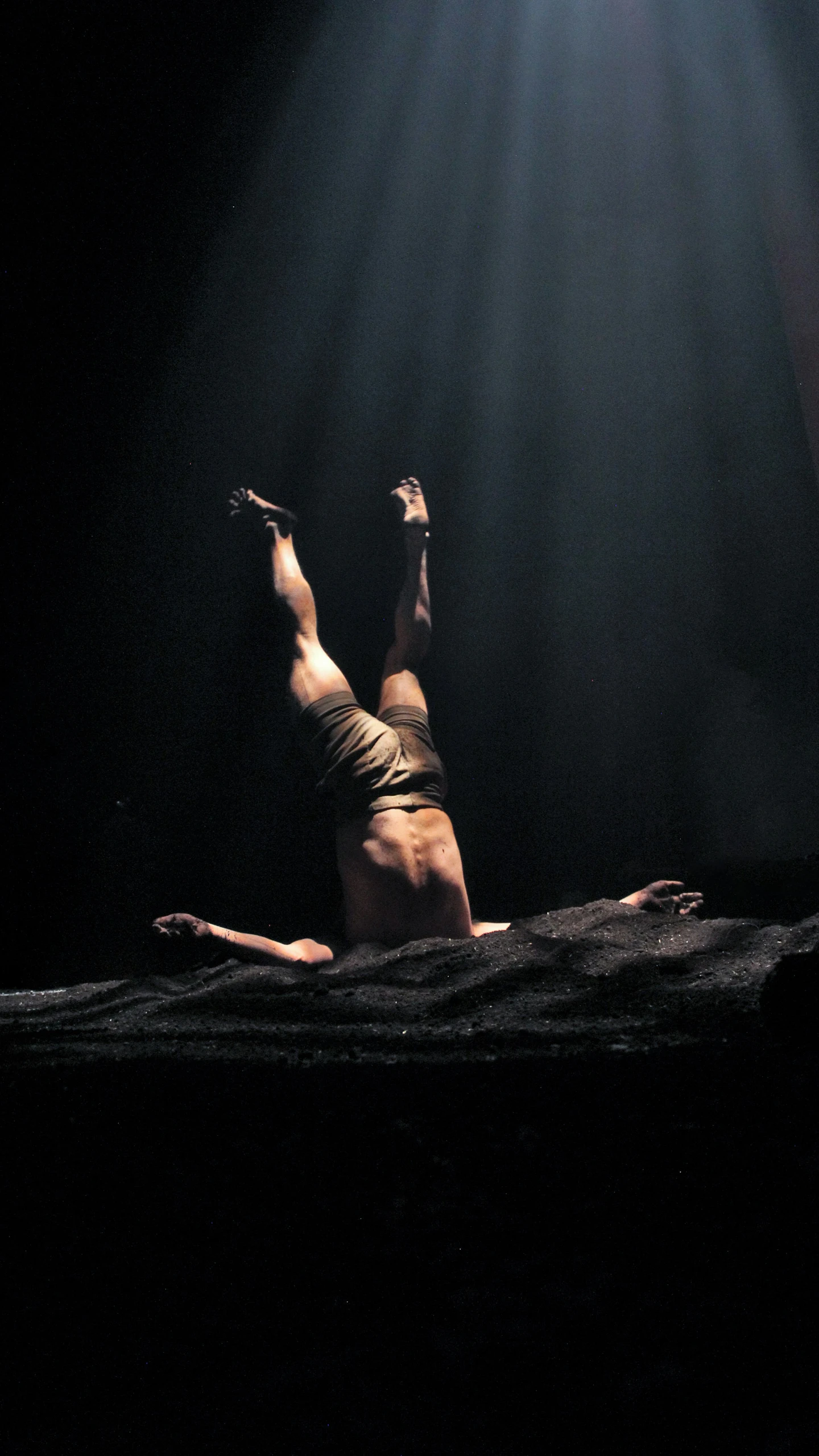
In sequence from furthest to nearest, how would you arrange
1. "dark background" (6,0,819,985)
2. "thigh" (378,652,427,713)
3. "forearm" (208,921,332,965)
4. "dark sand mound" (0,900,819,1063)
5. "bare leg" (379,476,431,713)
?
"bare leg" (379,476,431,713)
"thigh" (378,652,427,713)
"dark background" (6,0,819,985)
"forearm" (208,921,332,965)
"dark sand mound" (0,900,819,1063)

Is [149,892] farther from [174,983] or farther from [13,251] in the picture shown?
[13,251]

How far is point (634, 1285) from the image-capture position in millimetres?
742

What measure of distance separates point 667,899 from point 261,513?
9.81 feet

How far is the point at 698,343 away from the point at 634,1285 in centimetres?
439

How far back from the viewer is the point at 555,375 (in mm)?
4402

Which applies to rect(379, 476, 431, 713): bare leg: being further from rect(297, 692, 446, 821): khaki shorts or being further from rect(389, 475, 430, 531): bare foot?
Result: rect(297, 692, 446, 821): khaki shorts

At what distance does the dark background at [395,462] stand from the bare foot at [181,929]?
151cm

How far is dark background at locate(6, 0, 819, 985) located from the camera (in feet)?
11.9

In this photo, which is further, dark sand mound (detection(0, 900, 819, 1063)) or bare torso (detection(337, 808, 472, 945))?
bare torso (detection(337, 808, 472, 945))

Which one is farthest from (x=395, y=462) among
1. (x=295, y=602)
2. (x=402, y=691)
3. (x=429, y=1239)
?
(x=429, y=1239)

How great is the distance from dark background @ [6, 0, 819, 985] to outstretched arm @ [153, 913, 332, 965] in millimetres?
1162

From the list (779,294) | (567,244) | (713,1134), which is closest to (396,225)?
(567,244)

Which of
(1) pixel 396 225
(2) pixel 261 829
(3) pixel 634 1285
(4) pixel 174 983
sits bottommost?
(3) pixel 634 1285

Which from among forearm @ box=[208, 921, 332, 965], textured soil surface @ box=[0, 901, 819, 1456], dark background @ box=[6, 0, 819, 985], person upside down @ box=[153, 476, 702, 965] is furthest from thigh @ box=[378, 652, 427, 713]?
textured soil surface @ box=[0, 901, 819, 1456]
